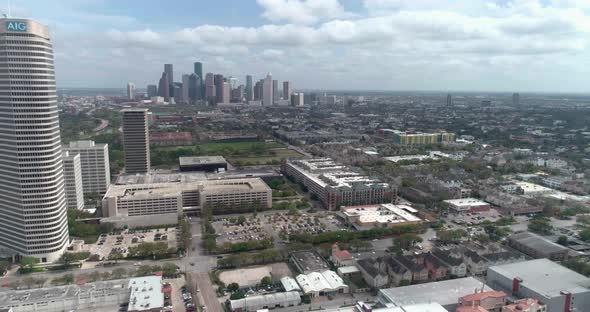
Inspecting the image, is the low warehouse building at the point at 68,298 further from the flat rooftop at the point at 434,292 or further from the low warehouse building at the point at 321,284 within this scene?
the flat rooftop at the point at 434,292

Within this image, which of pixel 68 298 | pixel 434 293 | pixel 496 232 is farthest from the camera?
pixel 496 232

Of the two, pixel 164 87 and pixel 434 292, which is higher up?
pixel 164 87

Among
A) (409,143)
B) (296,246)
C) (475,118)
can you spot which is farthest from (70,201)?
(475,118)

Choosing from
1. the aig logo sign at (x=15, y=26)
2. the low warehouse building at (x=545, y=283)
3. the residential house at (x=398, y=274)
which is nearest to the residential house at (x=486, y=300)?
the low warehouse building at (x=545, y=283)

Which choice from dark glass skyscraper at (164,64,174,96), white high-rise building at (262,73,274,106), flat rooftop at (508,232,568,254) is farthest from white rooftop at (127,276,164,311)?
dark glass skyscraper at (164,64,174,96)

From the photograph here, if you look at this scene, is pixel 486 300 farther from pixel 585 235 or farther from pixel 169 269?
pixel 169 269

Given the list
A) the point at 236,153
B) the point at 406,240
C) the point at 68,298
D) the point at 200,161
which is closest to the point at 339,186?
the point at 406,240

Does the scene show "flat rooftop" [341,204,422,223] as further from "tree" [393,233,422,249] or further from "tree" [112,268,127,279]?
"tree" [112,268,127,279]

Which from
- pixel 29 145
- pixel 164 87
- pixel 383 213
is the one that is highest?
pixel 164 87
